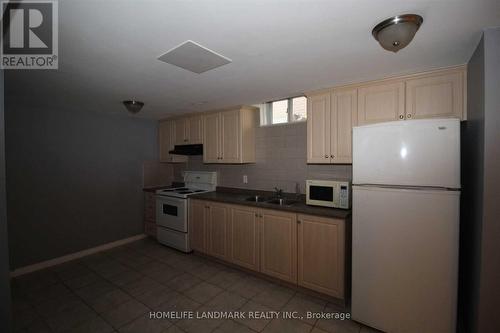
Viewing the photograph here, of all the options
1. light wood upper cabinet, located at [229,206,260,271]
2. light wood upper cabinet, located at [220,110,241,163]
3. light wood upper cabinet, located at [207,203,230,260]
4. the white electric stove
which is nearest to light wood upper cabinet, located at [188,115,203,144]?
light wood upper cabinet, located at [220,110,241,163]

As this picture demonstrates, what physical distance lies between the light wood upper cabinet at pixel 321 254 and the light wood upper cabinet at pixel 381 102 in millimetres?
1071

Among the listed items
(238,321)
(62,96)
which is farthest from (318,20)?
(62,96)

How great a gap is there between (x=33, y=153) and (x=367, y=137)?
4.10 metres

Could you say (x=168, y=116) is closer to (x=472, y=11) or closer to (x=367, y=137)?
(x=367, y=137)

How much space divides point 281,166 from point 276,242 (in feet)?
3.55

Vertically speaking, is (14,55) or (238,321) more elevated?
(14,55)

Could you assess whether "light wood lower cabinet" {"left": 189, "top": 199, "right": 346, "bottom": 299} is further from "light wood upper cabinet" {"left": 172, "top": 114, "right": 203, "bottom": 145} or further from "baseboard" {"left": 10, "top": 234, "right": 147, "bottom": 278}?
"baseboard" {"left": 10, "top": 234, "right": 147, "bottom": 278}

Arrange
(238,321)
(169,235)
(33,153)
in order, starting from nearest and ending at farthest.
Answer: (238,321) → (33,153) → (169,235)

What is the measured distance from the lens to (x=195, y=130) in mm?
3875

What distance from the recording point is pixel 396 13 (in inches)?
48.2

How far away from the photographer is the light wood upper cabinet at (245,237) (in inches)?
112

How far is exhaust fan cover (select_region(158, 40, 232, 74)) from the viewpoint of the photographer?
1607mm

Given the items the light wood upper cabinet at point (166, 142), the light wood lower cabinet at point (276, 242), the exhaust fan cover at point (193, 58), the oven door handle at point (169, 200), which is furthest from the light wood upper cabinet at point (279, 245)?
the light wood upper cabinet at point (166, 142)

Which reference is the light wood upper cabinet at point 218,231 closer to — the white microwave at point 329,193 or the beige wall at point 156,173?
the white microwave at point 329,193
